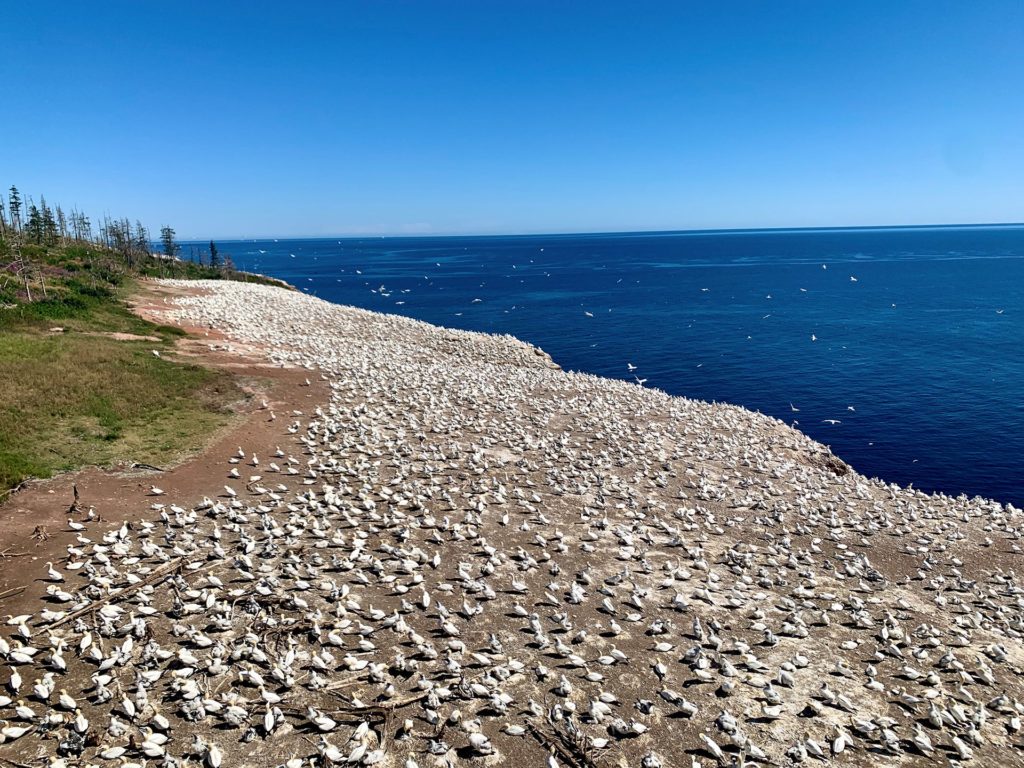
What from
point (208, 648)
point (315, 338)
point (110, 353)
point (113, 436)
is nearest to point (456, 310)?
point (315, 338)

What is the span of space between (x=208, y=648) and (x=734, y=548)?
13.0 meters

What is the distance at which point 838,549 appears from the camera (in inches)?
650

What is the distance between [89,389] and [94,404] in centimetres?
156

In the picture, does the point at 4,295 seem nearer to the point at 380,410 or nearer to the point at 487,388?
the point at 380,410

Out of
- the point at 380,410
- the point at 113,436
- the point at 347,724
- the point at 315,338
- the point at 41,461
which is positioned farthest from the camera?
the point at 315,338

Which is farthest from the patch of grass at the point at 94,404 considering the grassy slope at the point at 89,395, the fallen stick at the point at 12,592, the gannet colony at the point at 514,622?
the fallen stick at the point at 12,592

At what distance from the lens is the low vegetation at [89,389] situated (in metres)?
16.7

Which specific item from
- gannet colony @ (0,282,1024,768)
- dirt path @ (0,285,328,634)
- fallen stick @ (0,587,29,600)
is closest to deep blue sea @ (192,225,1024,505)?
gannet colony @ (0,282,1024,768)

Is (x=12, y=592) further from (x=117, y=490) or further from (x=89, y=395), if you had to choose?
(x=89, y=395)

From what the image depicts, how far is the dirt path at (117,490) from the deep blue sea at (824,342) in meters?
30.4

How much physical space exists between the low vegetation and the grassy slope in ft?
0.10

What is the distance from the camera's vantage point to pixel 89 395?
20.4 m

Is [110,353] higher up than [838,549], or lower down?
higher up

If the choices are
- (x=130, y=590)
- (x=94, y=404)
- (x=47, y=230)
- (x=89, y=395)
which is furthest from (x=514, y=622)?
(x=47, y=230)
